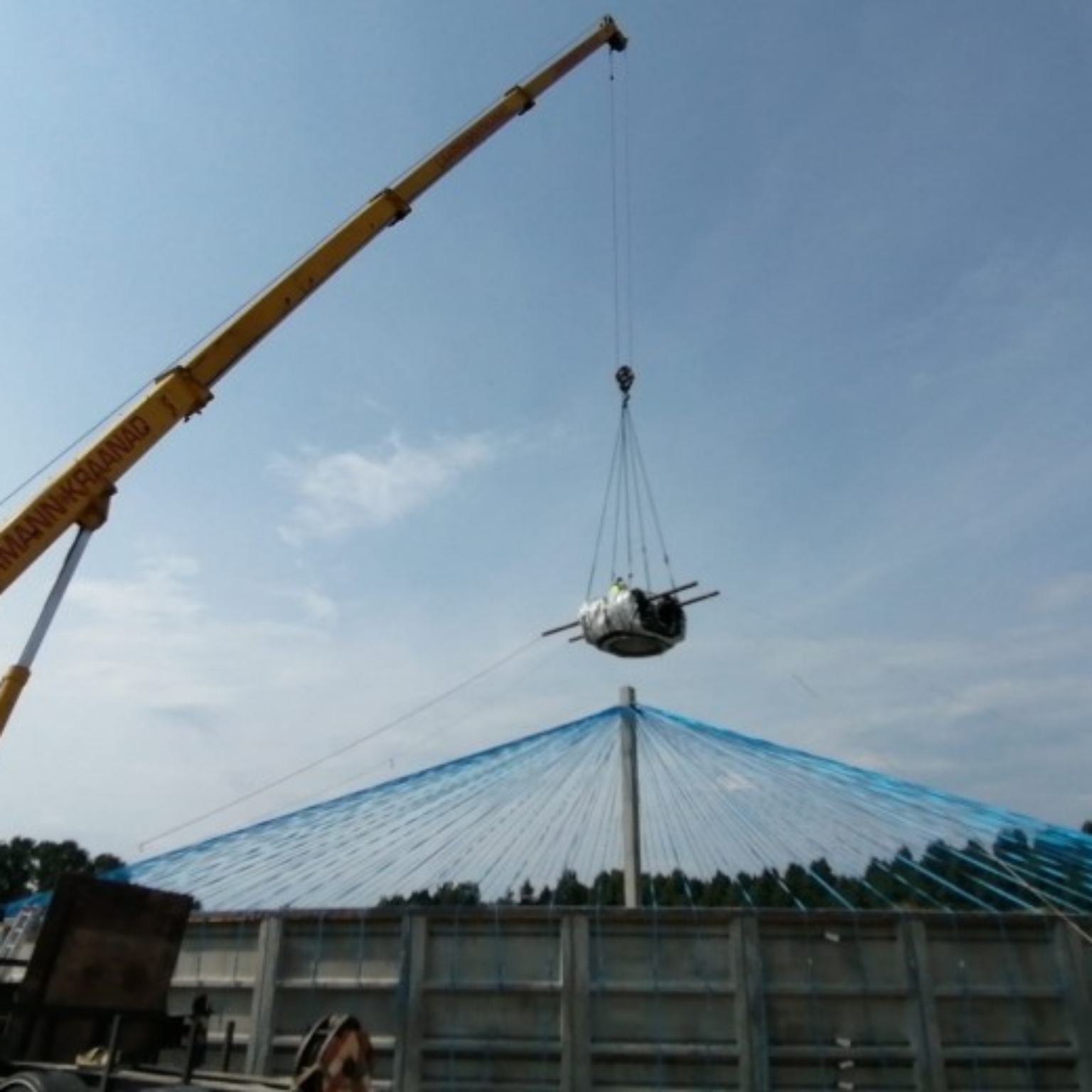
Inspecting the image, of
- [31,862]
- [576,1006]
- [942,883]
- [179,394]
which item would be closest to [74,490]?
[179,394]

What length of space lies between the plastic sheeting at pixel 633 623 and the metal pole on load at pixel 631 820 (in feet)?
3.97

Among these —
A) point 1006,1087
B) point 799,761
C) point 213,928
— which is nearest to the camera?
point 1006,1087

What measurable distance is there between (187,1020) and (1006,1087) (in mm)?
8189

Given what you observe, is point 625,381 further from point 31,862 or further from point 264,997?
point 31,862

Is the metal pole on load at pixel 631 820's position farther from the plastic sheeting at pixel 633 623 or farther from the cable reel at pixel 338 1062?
the cable reel at pixel 338 1062

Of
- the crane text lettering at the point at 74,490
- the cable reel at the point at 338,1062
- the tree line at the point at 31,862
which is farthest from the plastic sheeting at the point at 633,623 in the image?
the tree line at the point at 31,862

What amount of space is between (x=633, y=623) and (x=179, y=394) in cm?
657

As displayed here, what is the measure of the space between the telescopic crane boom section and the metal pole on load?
23.9 ft

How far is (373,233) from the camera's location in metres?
13.5

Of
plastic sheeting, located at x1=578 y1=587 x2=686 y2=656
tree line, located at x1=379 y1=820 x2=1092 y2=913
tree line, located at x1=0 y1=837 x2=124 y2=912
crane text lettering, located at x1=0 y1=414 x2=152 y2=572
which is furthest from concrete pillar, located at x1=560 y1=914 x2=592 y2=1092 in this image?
tree line, located at x1=0 y1=837 x2=124 y2=912

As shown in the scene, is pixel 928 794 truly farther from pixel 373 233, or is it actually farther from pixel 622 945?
pixel 373 233

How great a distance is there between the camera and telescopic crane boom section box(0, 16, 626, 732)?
927 cm

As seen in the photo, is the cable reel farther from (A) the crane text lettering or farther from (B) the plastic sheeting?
(B) the plastic sheeting

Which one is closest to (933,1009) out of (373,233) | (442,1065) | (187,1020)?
(442,1065)
